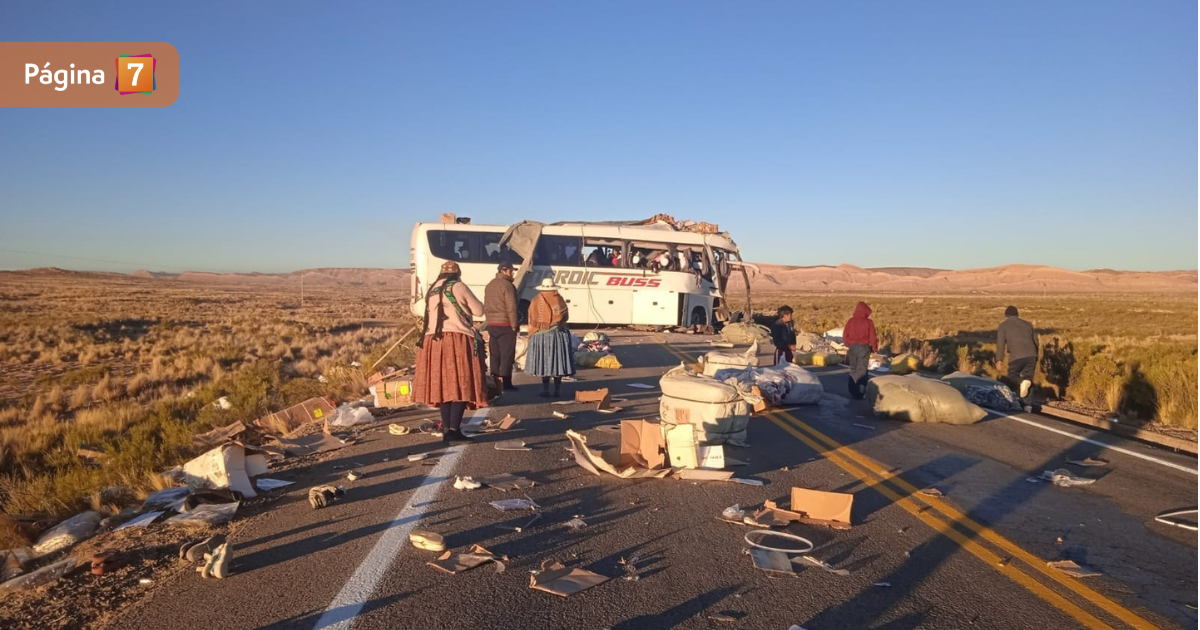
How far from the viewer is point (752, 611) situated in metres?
3.78

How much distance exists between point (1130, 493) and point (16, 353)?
98.8ft

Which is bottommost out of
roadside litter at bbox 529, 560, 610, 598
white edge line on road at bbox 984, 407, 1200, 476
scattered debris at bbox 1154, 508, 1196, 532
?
white edge line on road at bbox 984, 407, 1200, 476

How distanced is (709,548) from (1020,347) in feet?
29.8

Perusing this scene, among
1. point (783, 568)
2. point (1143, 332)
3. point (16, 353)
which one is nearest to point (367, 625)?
point (783, 568)

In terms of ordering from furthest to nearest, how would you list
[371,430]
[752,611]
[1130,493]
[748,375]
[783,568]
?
[748,375], [371,430], [1130,493], [783,568], [752,611]

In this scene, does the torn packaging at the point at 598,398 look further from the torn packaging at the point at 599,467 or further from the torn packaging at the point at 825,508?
the torn packaging at the point at 825,508

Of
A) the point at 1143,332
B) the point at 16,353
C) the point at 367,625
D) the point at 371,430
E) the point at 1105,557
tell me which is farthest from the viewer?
the point at 1143,332

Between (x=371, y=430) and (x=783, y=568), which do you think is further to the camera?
(x=371, y=430)

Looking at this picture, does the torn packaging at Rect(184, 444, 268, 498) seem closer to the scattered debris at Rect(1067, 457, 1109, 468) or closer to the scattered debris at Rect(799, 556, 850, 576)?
the scattered debris at Rect(799, 556, 850, 576)

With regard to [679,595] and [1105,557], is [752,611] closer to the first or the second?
[679,595]

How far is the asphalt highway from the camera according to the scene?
12.3ft

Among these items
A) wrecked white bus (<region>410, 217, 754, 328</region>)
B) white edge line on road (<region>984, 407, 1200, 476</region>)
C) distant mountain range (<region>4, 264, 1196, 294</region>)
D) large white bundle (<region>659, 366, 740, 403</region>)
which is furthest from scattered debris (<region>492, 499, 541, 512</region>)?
distant mountain range (<region>4, 264, 1196, 294</region>)

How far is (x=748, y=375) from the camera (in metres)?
10.7

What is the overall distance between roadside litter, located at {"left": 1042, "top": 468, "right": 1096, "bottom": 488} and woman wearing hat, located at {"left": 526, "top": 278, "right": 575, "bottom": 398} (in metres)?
6.14
